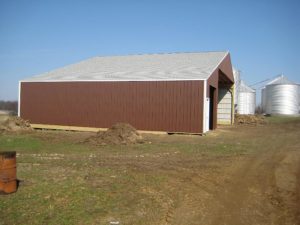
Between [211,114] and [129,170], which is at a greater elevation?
[211,114]

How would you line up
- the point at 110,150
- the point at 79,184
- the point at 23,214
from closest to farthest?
the point at 23,214 < the point at 79,184 < the point at 110,150

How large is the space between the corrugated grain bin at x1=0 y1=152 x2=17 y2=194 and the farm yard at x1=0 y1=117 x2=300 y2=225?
0.21m

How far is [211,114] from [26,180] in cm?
2186

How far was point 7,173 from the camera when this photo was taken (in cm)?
785

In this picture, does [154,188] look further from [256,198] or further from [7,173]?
[7,173]

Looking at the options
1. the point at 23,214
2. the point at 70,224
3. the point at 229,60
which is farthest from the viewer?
the point at 229,60

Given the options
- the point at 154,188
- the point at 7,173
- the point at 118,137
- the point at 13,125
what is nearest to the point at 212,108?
the point at 118,137

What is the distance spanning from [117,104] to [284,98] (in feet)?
111

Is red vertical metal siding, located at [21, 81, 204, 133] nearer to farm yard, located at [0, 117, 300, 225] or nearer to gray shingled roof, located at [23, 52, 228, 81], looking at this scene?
gray shingled roof, located at [23, 52, 228, 81]

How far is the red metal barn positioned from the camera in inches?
961

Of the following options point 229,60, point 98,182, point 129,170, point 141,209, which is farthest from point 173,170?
point 229,60

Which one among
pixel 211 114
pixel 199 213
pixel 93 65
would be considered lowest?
pixel 199 213

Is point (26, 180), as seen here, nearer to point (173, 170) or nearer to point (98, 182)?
point (98, 182)

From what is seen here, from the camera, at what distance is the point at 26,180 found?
9266 mm
